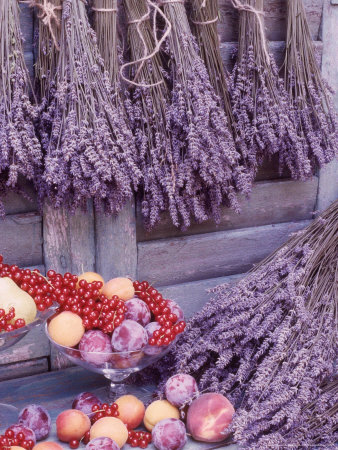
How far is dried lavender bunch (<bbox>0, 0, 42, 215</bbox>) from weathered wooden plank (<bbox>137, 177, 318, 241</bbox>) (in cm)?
60

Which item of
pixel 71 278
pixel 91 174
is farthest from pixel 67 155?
pixel 71 278

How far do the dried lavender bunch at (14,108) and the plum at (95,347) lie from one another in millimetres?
433

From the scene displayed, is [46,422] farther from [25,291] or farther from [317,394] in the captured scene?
[317,394]

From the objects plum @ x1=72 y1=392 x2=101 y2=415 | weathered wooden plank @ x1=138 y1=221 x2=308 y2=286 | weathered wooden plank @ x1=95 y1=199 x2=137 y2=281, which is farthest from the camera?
weathered wooden plank @ x1=138 y1=221 x2=308 y2=286

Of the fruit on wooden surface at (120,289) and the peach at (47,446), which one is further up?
the fruit on wooden surface at (120,289)

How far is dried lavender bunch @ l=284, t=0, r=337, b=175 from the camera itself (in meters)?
1.93

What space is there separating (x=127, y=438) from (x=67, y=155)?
747mm

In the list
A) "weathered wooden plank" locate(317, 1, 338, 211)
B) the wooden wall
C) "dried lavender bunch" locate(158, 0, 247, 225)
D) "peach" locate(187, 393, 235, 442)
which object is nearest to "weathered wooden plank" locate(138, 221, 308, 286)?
the wooden wall

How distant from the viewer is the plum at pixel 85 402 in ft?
5.53

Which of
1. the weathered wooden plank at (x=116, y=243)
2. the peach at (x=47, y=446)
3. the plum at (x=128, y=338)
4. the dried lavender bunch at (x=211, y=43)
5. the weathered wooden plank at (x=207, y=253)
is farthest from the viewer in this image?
the weathered wooden plank at (x=207, y=253)

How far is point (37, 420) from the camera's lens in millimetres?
1599

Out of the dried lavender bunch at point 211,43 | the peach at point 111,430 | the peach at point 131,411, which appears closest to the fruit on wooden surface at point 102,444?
the peach at point 111,430

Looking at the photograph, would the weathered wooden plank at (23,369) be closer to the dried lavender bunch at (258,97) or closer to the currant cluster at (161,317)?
the currant cluster at (161,317)

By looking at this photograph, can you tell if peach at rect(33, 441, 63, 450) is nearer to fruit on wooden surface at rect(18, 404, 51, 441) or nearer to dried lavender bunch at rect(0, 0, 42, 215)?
fruit on wooden surface at rect(18, 404, 51, 441)
